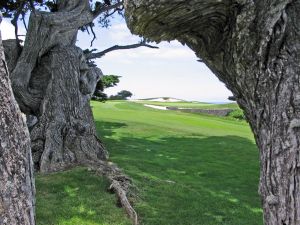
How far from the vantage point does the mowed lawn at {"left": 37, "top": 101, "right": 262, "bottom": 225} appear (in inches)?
316

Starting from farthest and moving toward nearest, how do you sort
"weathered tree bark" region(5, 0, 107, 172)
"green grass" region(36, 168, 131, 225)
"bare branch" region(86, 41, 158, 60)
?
"bare branch" region(86, 41, 158, 60) → "weathered tree bark" region(5, 0, 107, 172) → "green grass" region(36, 168, 131, 225)

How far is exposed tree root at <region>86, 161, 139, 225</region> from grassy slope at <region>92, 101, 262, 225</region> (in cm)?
24

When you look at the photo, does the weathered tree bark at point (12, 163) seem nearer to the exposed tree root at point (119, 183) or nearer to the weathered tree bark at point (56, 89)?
the exposed tree root at point (119, 183)

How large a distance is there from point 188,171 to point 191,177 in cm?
67

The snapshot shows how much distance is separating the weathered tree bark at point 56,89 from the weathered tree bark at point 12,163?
7835 mm

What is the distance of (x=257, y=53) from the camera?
3.03 meters

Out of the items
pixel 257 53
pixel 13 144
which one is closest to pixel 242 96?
pixel 257 53

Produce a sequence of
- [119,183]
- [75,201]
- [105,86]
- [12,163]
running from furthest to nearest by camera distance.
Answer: [105,86] < [119,183] < [75,201] < [12,163]

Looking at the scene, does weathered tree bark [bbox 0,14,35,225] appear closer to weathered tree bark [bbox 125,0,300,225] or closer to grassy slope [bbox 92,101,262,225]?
weathered tree bark [bbox 125,0,300,225]

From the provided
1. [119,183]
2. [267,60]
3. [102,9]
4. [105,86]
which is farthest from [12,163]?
[105,86]

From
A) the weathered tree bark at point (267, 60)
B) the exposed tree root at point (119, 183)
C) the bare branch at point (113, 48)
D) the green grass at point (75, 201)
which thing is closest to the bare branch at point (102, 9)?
the bare branch at point (113, 48)

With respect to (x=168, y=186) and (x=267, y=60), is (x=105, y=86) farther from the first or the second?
(x=267, y=60)

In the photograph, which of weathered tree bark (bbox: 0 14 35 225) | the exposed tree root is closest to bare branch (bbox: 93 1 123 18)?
the exposed tree root

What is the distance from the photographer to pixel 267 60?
3.02m
